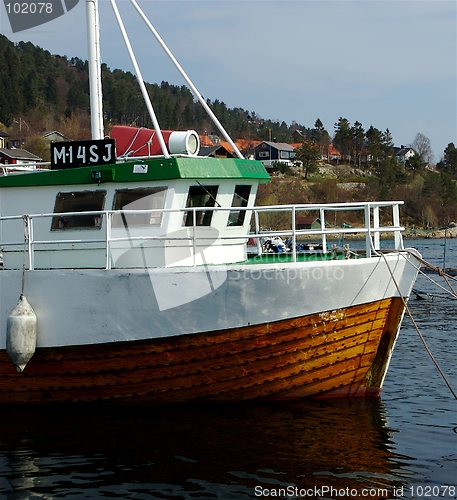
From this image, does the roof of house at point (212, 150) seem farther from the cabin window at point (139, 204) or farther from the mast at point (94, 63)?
the cabin window at point (139, 204)

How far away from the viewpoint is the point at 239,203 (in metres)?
11.0

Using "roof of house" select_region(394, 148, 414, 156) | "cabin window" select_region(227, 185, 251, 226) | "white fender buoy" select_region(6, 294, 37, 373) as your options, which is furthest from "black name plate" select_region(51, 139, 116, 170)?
"roof of house" select_region(394, 148, 414, 156)

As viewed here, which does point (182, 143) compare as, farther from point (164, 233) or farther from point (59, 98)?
point (59, 98)

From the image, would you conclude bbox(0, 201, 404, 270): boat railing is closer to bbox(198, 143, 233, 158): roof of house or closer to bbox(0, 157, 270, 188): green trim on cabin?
bbox(0, 157, 270, 188): green trim on cabin

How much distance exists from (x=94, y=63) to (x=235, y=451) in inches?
263

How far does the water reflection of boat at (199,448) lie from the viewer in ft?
25.0

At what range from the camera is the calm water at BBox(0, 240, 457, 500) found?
7.52 meters

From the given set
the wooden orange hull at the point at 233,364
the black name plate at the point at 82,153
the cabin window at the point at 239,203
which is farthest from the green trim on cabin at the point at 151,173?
the wooden orange hull at the point at 233,364

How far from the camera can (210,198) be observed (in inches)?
412

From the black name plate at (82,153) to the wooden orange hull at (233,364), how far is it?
9.84 feet

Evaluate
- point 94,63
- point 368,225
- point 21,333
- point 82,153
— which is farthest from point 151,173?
point 368,225

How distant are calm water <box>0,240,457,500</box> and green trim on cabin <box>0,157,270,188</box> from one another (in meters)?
3.60

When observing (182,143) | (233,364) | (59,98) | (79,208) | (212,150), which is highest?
(59,98)

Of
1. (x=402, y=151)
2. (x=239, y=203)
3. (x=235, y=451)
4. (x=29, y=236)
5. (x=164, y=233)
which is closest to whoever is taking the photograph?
(x=235, y=451)
